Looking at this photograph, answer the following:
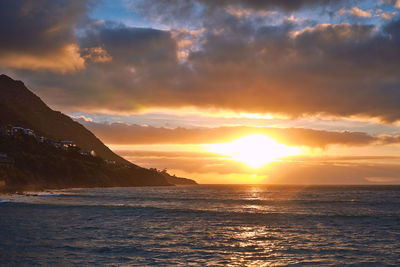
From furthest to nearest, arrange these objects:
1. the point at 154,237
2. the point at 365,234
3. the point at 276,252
A: the point at 365,234
the point at 154,237
the point at 276,252

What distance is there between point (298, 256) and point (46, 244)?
79.3ft

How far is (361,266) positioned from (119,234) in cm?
2688

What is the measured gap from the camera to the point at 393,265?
98.2 feet

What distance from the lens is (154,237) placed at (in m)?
41.8

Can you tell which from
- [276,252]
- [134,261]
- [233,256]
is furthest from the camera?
[276,252]

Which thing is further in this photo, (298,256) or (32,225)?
(32,225)

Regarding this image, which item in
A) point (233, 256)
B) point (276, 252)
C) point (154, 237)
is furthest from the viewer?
point (154, 237)

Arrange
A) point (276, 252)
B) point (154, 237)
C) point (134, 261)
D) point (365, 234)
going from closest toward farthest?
1. point (134, 261)
2. point (276, 252)
3. point (154, 237)
4. point (365, 234)

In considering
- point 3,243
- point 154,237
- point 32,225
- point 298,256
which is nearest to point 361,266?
point 298,256

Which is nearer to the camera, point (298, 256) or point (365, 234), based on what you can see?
point (298, 256)

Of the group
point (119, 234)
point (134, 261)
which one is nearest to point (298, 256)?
point (134, 261)

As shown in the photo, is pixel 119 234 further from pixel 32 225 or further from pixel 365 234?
pixel 365 234

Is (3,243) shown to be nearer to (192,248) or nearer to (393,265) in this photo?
(192,248)

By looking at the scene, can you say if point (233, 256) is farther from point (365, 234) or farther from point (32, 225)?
point (32, 225)
